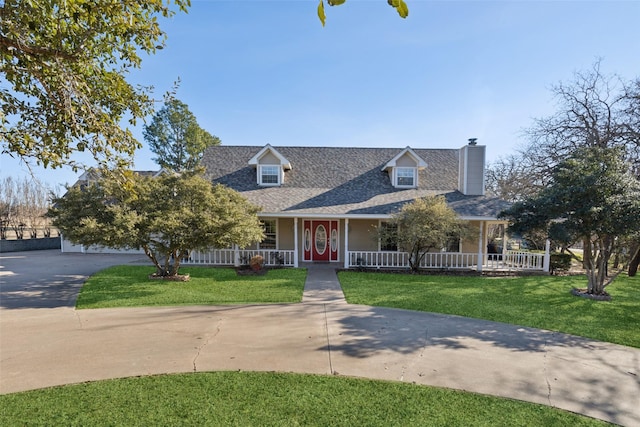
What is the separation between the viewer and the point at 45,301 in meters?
8.70

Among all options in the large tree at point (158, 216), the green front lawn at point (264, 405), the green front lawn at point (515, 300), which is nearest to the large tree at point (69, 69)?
the green front lawn at point (264, 405)

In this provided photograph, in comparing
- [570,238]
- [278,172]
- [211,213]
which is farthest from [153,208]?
[570,238]

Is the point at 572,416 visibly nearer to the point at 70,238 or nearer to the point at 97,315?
the point at 97,315

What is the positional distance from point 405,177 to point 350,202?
158 inches

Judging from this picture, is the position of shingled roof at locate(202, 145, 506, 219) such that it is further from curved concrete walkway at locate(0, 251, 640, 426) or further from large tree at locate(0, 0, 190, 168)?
large tree at locate(0, 0, 190, 168)

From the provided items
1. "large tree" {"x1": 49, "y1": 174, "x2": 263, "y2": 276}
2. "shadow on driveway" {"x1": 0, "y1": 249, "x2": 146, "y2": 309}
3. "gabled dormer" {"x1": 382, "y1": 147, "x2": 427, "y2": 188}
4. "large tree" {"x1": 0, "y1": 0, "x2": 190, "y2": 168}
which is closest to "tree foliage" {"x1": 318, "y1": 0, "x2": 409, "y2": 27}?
"large tree" {"x1": 0, "y1": 0, "x2": 190, "y2": 168}

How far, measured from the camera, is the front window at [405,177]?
17.3m

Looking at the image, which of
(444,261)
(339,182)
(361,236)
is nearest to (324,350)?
(361,236)

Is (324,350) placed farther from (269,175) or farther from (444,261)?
(269,175)

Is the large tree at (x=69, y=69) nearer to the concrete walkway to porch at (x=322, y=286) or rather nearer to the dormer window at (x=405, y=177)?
the concrete walkway to porch at (x=322, y=286)

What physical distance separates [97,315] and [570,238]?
1369 centimetres

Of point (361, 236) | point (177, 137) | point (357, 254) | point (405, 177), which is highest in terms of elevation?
point (177, 137)

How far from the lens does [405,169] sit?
17.2 meters

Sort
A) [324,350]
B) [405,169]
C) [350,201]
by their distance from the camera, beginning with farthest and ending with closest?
[405,169] → [350,201] → [324,350]
